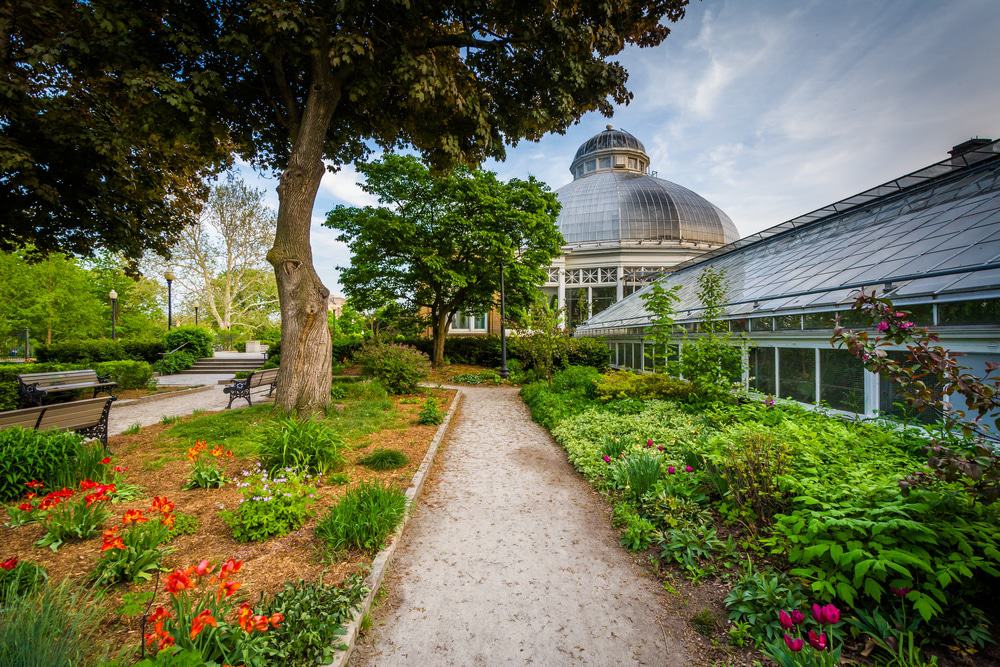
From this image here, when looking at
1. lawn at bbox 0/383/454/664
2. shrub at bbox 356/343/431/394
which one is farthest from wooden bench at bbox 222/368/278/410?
shrub at bbox 356/343/431/394

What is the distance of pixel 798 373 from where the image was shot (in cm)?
658

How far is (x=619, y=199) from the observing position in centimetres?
3303

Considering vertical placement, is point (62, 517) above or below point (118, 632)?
above

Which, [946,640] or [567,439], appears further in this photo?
[567,439]

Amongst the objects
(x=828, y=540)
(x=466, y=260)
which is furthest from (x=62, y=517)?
(x=466, y=260)

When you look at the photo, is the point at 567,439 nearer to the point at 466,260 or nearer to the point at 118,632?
the point at 118,632

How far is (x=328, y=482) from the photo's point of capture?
4625 mm

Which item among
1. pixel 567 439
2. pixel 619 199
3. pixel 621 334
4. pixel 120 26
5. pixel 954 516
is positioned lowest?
pixel 567 439

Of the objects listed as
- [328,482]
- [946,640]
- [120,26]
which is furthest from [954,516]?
[120,26]

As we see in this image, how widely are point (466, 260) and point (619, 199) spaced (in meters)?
22.2

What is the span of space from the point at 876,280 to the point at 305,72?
38.9 ft

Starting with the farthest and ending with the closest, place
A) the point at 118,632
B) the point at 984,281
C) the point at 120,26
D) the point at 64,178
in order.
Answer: the point at 64,178, the point at 120,26, the point at 984,281, the point at 118,632

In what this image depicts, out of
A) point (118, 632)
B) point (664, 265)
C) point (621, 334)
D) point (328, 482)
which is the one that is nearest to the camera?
point (118, 632)

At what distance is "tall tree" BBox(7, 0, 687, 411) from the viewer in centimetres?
598
